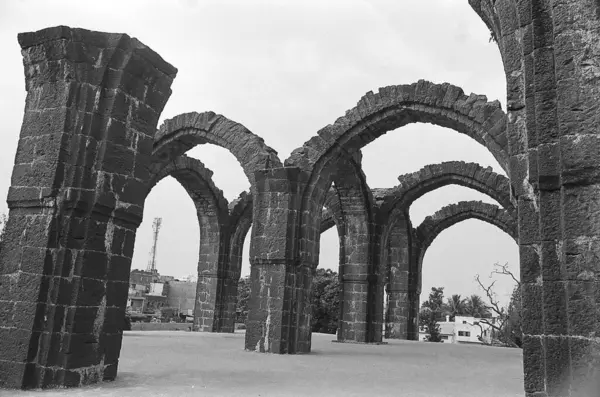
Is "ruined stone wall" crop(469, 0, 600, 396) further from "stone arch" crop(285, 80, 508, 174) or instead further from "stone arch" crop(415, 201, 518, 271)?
"stone arch" crop(415, 201, 518, 271)

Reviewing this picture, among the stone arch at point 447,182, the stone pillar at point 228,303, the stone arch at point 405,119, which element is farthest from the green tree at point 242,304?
the stone arch at point 405,119

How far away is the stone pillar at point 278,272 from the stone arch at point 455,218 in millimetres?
8222

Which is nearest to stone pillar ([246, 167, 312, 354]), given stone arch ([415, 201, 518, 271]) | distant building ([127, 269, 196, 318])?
stone arch ([415, 201, 518, 271])

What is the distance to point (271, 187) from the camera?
32.0 ft

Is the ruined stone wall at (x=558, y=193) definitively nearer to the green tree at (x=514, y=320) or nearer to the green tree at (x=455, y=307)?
the green tree at (x=514, y=320)

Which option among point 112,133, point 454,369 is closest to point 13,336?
point 112,133

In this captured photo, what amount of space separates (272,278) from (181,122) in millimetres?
4701

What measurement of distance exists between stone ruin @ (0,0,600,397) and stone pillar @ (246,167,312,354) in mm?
28

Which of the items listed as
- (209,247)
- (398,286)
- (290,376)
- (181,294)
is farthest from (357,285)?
(181,294)

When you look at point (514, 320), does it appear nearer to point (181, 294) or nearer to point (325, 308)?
point (325, 308)

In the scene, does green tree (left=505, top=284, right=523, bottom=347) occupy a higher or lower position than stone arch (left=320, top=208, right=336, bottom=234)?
lower

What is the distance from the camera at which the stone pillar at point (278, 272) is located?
9.05m

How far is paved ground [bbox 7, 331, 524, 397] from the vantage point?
4684 mm

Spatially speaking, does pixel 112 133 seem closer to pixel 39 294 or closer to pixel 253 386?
pixel 39 294
